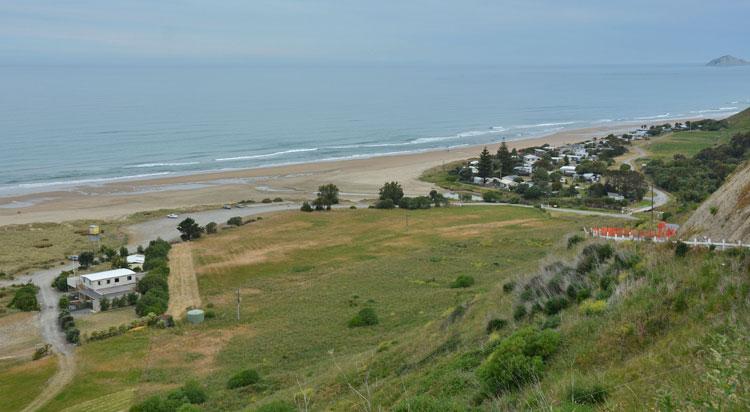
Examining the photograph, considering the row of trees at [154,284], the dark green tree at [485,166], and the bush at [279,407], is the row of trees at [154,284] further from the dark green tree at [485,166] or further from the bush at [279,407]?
the dark green tree at [485,166]

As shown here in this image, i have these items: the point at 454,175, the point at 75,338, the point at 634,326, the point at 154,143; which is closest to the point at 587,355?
the point at 634,326

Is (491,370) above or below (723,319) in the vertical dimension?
below

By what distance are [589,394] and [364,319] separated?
18548 mm

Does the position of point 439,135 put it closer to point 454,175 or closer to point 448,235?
point 454,175

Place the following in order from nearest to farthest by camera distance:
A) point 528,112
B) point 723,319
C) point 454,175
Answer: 1. point 723,319
2. point 454,175
3. point 528,112

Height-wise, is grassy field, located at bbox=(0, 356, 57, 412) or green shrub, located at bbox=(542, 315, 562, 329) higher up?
green shrub, located at bbox=(542, 315, 562, 329)

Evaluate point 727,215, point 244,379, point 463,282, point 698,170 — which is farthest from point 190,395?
point 698,170

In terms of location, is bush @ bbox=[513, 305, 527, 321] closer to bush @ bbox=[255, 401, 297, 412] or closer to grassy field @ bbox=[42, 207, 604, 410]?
grassy field @ bbox=[42, 207, 604, 410]

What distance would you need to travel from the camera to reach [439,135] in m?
116

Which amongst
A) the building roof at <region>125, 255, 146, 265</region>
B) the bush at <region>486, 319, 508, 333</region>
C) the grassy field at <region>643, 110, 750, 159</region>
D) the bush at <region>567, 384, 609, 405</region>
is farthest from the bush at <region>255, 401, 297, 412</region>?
the grassy field at <region>643, 110, 750, 159</region>

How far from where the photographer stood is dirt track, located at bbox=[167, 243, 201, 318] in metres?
32.0

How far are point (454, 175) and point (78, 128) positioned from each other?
2795 inches

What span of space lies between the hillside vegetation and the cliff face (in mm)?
Answer: 1027

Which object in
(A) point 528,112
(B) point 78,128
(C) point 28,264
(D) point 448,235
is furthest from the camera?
(A) point 528,112
